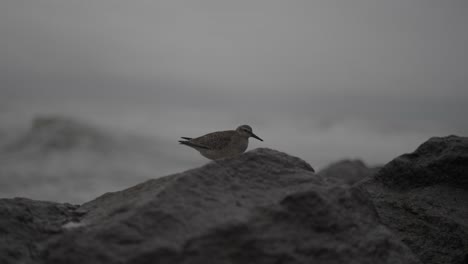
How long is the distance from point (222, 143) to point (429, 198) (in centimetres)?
389

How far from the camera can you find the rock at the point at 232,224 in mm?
4539

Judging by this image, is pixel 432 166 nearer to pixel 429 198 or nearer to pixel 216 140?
pixel 429 198

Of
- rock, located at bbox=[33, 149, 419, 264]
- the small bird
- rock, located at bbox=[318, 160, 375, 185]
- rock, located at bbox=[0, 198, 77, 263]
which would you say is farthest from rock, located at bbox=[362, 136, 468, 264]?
rock, located at bbox=[318, 160, 375, 185]

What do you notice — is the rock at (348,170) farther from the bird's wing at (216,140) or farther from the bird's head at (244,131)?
the bird's wing at (216,140)

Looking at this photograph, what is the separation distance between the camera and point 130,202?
5297 mm

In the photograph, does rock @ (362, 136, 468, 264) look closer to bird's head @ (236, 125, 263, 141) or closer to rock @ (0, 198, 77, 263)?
bird's head @ (236, 125, 263, 141)

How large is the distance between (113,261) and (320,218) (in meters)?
2.21

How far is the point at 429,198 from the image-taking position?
24.0 feet

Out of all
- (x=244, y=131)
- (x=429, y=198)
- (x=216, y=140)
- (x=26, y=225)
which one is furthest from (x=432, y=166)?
(x=26, y=225)

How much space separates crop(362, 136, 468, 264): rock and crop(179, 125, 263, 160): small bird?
266cm

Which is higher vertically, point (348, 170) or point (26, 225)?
point (348, 170)

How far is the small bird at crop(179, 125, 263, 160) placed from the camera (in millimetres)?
9211

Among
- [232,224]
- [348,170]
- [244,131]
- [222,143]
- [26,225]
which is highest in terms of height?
[244,131]

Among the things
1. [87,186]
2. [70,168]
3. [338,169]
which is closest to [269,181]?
[338,169]
